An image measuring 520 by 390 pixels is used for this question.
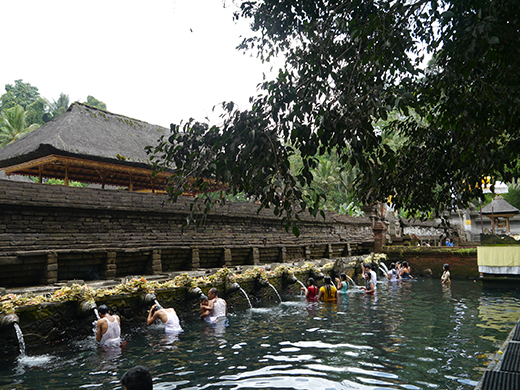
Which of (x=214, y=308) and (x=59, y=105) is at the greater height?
(x=59, y=105)

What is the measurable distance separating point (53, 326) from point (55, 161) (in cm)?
779

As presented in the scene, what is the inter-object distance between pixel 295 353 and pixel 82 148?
36.2ft

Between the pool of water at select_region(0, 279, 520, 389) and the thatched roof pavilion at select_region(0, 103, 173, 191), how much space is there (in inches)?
297

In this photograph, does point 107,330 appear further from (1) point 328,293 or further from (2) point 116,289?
(1) point 328,293

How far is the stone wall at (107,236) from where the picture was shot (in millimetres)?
10844

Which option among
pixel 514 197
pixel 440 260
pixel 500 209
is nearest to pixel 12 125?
pixel 440 260

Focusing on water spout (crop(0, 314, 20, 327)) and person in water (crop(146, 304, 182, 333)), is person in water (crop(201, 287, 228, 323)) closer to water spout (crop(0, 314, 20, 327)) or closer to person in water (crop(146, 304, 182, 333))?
person in water (crop(146, 304, 182, 333))

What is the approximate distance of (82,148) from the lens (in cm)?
1425

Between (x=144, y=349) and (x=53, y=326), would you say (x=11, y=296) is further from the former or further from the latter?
(x=144, y=349)

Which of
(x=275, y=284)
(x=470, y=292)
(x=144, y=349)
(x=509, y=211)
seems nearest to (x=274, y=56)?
(x=144, y=349)

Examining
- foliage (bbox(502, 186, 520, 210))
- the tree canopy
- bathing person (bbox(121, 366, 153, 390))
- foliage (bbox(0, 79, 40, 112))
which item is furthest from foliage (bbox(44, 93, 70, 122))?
foliage (bbox(502, 186, 520, 210))

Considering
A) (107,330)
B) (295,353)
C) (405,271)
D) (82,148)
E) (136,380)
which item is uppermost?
(82,148)

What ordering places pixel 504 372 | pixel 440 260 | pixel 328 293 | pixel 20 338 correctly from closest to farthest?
1. pixel 504 372
2. pixel 20 338
3. pixel 328 293
4. pixel 440 260

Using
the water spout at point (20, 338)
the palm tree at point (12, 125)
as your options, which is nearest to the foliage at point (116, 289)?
the water spout at point (20, 338)
